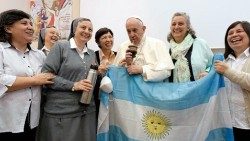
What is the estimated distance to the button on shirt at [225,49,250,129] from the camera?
5.56 ft

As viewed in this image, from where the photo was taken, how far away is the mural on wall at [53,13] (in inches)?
155

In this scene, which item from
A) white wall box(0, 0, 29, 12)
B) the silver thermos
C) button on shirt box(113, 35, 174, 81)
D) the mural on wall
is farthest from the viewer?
white wall box(0, 0, 29, 12)

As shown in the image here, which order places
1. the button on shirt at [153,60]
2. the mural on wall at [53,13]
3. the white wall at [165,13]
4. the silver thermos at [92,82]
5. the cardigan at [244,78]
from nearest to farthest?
the cardigan at [244,78]
the silver thermos at [92,82]
the button on shirt at [153,60]
the white wall at [165,13]
the mural on wall at [53,13]

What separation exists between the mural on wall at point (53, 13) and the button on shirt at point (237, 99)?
8.50 ft

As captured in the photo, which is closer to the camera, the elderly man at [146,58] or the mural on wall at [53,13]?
the elderly man at [146,58]

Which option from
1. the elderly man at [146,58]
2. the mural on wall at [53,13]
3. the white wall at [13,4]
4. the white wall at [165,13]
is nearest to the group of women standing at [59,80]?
the elderly man at [146,58]

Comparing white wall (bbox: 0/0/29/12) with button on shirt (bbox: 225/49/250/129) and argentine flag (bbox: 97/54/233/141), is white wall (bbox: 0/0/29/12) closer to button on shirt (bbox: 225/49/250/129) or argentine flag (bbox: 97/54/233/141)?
argentine flag (bbox: 97/54/233/141)

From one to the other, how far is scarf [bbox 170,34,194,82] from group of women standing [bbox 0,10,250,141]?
21 mm

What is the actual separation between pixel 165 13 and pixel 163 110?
139 centimetres

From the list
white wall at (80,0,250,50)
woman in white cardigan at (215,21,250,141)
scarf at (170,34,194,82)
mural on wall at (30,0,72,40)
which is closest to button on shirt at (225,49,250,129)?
woman in white cardigan at (215,21,250,141)

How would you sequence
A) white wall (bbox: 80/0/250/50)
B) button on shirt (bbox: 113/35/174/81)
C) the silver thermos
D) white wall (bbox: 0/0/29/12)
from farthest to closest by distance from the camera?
1. white wall (bbox: 0/0/29/12)
2. white wall (bbox: 80/0/250/50)
3. button on shirt (bbox: 113/35/174/81)
4. the silver thermos

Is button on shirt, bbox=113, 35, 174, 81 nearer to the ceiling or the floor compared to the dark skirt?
nearer to the ceiling

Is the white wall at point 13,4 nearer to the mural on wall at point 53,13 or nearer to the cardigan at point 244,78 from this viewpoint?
the mural on wall at point 53,13

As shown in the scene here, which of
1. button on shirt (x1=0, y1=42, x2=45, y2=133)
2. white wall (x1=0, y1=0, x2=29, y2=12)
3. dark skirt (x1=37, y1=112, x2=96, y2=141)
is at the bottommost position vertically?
dark skirt (x1=37, y1=112, x2=96, y2=141)
